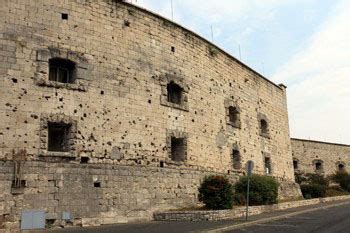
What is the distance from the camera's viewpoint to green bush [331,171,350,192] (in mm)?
30372

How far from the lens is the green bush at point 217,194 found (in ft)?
43.1

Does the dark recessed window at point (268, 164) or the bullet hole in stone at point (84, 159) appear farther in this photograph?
the dark recessed window at point (268, 164)

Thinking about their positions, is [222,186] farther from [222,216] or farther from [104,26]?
[104,26]

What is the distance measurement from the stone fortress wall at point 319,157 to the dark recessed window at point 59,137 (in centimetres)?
2585

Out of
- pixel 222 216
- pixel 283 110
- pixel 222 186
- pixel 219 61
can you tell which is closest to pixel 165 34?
pixel 219 61

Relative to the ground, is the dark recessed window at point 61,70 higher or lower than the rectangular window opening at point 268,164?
higher

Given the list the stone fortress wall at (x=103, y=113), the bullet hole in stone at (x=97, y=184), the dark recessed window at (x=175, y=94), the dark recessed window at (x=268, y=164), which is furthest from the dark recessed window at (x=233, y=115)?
the bullet hole in stone at (x=97, y=184)

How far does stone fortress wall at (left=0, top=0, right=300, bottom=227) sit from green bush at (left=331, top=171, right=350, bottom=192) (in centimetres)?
1696

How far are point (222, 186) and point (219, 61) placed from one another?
798 cm

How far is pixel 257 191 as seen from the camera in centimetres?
1612

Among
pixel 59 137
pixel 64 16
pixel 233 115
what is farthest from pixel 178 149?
pixel 64 16

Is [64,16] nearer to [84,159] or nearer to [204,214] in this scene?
[84,159]

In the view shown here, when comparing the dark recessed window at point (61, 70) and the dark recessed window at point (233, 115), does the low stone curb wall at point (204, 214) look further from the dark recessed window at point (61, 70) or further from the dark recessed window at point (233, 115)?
the dark recessed window at point (233, 115)

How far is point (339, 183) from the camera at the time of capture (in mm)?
31031
